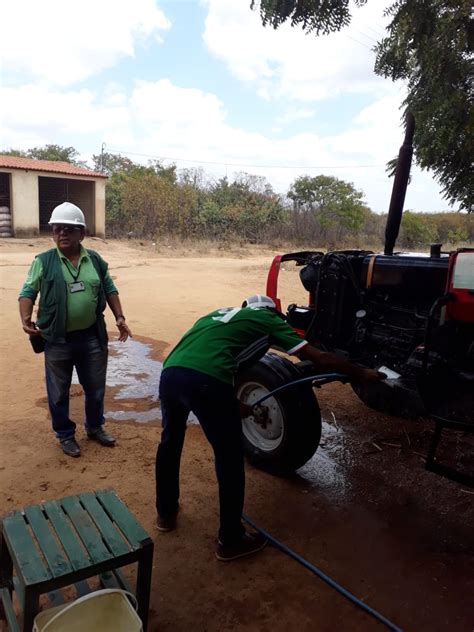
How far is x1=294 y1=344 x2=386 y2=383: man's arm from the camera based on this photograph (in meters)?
2.88

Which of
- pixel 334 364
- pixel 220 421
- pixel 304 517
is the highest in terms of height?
pixel 334 364

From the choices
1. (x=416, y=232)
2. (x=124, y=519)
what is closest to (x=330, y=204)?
(x=416, y=232)

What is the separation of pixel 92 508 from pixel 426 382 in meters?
2.05

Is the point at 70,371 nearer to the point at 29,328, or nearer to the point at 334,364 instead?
the point at 29,328

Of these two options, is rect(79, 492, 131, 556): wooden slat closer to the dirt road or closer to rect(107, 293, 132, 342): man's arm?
the dirt road

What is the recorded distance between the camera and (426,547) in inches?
120

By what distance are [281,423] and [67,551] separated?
6.51ft

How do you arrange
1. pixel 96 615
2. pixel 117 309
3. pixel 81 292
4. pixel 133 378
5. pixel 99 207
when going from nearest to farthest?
1. pixel 96 615
2. pixel 81 292
3. pixel 117 309
4. pixel 133 378
5. pixel 99 207

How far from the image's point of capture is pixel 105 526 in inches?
90.1

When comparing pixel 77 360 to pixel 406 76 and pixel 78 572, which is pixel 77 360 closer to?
pixel 78 572

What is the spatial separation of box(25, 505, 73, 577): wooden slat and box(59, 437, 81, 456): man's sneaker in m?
1.51

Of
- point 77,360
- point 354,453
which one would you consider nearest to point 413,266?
point 354,453

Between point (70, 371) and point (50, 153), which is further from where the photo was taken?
point (50, 153)

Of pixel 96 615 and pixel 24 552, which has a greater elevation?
pixel 24 552
